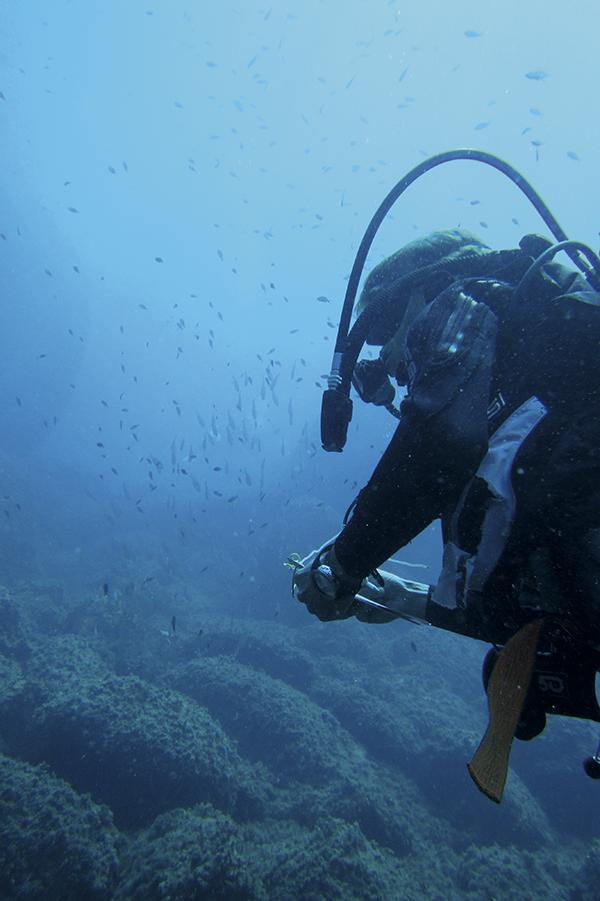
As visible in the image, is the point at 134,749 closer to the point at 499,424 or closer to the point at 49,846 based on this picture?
the point at 49,846

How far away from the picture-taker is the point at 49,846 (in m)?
4.79

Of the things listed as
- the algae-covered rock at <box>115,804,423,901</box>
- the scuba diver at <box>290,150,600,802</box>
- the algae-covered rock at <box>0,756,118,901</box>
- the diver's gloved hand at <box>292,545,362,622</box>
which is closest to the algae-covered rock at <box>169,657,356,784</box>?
the algae-covered rock at <box>115,804,423,901</box>

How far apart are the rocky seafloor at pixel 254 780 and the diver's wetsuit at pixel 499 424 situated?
504 centimetres

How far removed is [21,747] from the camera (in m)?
7.40

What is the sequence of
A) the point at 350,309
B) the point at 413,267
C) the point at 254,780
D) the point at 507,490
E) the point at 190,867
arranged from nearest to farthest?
the point at 507,490 → the point at 413,267 → the point at 350,309 → the point at 190,867 → the point at 254,780

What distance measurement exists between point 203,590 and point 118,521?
39.0ft

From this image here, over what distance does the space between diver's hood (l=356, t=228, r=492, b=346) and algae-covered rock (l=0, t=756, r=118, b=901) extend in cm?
593

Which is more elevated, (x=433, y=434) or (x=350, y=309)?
(x=350, y=309)

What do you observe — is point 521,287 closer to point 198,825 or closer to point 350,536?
point 350,536

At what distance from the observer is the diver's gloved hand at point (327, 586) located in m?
1.68

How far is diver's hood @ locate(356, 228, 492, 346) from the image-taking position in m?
1.93

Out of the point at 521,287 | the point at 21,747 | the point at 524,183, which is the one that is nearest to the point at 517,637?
the point at 521,287

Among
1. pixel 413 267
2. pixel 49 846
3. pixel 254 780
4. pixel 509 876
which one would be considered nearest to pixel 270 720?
pixel 254 780

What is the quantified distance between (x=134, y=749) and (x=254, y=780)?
2888mm
